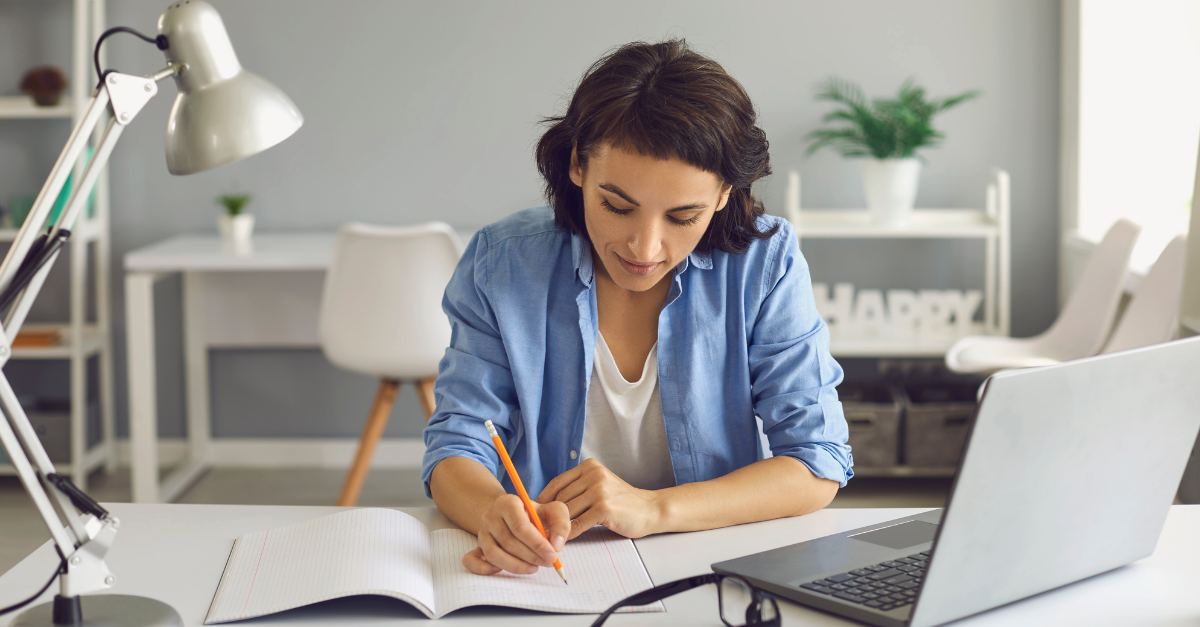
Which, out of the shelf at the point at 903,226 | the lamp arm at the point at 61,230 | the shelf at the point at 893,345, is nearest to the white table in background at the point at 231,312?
the shelf at the point at 903,226

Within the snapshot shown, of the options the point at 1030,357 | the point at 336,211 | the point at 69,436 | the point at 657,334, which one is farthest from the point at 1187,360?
the point at 69,436

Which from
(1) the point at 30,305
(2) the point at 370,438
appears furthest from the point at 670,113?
(2) the point at 370,438

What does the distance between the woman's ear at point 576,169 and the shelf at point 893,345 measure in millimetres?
1849

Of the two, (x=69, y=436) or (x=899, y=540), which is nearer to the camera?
(x=899, y=540)

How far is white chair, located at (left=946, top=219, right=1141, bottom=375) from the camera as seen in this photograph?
2537 millimetres

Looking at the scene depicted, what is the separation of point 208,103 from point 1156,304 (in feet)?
7.39

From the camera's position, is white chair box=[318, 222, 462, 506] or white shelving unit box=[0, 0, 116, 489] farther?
white shelving unit box=[0, 0, 116, 489]

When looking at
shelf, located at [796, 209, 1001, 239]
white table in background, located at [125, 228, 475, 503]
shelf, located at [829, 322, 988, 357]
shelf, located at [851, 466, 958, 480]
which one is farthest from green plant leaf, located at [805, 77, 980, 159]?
white table in background, located at [125, 228, 475, 503]

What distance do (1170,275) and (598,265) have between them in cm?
165

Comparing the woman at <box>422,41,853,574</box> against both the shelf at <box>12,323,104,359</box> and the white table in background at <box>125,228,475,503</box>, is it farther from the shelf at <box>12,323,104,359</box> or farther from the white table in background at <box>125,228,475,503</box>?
the shelf at <box>12,323,104,359</box>

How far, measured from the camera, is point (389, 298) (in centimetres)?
252

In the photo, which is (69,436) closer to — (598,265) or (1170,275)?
(598,265)

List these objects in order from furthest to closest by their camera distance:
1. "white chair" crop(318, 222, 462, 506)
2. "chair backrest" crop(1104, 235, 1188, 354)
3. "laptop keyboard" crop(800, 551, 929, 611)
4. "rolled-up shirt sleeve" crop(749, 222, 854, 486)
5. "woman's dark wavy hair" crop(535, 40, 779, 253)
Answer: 1. "white chair" crop(318, 222, 462, 506)
2. "chair backrest" crop(1104, 235, 1188, 354)
3. "rolled-up shirt sleeve" crop(749, 222, 854, 486)
4. "woman's dark wavy hair" crop(535, 40, 779, 253)
5. "laptop keyboard" crop(800, 551, 929, 611)

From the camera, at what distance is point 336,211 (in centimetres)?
329
